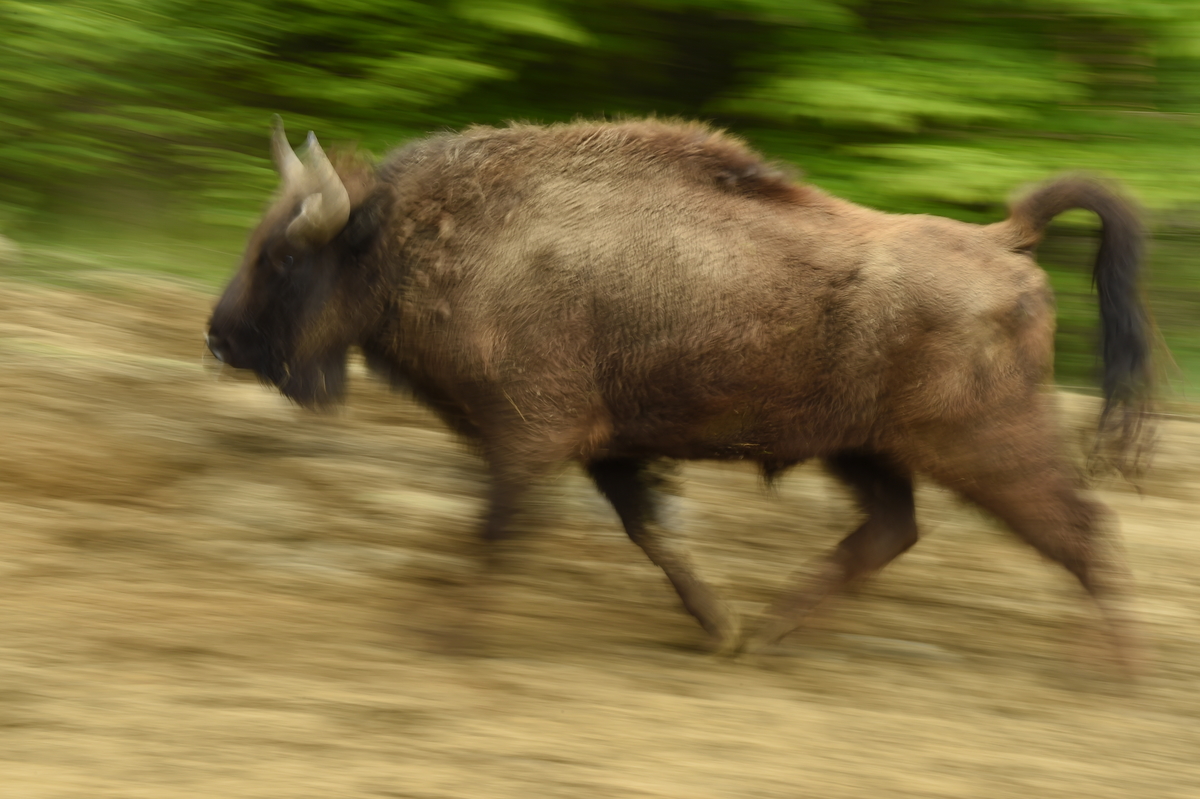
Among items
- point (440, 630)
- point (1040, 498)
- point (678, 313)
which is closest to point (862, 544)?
point (1040, 498)

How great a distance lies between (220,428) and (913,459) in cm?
325

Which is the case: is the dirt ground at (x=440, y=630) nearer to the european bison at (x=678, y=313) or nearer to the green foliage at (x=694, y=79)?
the european bison at (x=678, y=313)

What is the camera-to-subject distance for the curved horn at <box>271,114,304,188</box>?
4465 mm

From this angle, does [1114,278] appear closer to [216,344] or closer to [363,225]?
[363,225]

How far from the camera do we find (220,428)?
5.88 meters

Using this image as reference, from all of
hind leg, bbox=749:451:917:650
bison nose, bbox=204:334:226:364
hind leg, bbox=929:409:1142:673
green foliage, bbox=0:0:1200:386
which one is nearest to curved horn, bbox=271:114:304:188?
bison nose, bbox=204:334:226:364

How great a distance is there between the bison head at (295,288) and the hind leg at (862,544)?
1.88 metres

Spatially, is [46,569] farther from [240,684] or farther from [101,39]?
[101,39]

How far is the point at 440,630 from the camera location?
445 centimetres

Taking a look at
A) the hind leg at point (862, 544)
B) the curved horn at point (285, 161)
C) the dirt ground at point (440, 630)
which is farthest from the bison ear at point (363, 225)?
the hind leg at point (862, 544)

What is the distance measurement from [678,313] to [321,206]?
1.29 meters

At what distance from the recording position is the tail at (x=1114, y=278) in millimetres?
4469

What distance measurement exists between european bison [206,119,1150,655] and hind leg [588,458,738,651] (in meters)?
0.18

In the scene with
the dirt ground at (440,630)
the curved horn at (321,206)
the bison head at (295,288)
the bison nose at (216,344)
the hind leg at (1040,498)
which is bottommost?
the dirt ground at (440,630)
